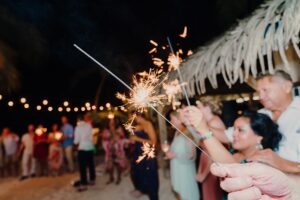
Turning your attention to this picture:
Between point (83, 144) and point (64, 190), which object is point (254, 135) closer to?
point (83, 144)

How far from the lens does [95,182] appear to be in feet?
30.5

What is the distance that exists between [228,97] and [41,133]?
5831mm

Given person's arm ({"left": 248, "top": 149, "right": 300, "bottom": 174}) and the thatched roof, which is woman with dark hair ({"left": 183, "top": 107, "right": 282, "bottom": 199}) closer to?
person's arm ({"left": 248, "top": 149, "right": 300, "bottom": 174})

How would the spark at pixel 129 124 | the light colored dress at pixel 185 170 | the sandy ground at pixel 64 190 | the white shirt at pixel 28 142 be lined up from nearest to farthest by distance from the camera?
1. the spark at pixel 129 124
2. the light colored dress at pixel 185 170
3. the sandy ground at pixel 64 190
4. the white shirt at pixel 28 142

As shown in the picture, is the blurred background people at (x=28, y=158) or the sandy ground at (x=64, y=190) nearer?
the sandy ground at (x=64, y=190)

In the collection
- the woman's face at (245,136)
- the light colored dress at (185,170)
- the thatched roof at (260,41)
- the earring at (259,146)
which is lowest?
the light colored dress at (185,170)

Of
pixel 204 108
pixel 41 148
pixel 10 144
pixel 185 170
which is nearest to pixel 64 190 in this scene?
pixel 41 148

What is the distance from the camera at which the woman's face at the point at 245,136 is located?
2.77 m

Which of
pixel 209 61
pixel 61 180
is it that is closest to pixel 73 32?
pixel 61 180

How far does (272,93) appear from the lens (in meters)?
2.79

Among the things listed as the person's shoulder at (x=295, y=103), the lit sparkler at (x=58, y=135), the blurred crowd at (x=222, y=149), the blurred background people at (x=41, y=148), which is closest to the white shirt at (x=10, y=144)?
the blurred background people at (x=41, y=148)

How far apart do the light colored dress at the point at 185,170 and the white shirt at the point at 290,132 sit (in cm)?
196

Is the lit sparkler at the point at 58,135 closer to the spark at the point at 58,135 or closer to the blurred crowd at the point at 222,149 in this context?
the spark at the point at 58,135

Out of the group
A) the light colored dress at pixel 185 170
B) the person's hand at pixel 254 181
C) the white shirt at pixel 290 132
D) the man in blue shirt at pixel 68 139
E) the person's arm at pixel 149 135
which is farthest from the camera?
the man in blue shirt at pixel 68 139
